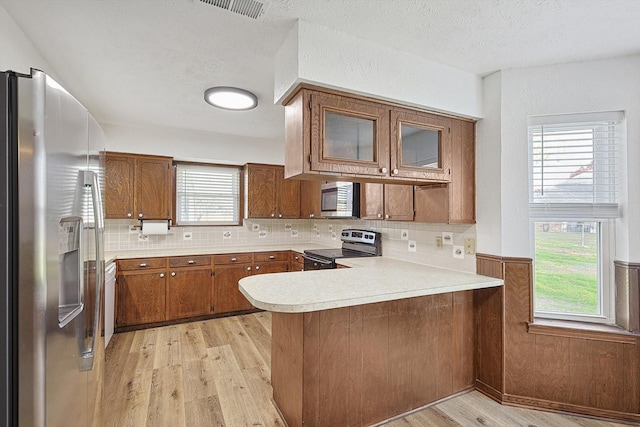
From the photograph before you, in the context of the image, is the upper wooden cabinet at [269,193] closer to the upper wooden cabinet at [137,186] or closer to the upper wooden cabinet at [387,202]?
the upper wooden cabinet at [137,186]

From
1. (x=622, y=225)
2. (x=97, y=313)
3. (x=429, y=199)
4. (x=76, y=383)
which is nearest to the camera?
(x=76, y=383)

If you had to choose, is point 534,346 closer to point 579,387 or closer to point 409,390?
point 579,387

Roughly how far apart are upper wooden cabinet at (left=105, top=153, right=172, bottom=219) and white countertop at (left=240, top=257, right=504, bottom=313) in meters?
2.41

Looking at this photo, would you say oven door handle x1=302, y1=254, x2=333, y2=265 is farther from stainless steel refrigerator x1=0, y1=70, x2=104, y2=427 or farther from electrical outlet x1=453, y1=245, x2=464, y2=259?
stainless steel refrigerator x1=0, y1=70, x2=104, y2=427

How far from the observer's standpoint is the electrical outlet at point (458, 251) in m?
2.45

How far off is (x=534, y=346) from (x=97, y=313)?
274cm

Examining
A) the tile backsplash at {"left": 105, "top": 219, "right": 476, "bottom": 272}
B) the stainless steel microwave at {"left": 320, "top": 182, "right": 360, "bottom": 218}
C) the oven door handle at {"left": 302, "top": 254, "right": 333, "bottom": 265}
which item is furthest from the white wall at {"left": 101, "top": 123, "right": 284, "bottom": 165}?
the oven door handle at {"left": 302, "top": 254, "right": 333, "bottom": 265}

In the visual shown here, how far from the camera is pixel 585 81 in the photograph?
2.06 m

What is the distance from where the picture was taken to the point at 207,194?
4371 mm

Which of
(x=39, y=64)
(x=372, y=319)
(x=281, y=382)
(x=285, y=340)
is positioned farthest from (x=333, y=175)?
(x=39, y=64)

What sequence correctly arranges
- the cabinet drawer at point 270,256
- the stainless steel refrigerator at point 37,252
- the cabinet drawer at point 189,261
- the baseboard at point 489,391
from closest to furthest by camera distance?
the stainless steel refrigerator at point 37,252 < the baseboard at point 489,391 < the cabinet drawer at point 189,261 < the cabinet drawer at point 270,256

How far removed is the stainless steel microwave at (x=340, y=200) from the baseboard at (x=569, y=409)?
2.00 m

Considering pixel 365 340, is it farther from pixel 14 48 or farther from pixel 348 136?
pixel 14 48

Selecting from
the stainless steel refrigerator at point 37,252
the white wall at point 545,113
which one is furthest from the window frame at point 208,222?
the white wall at point 545,113
